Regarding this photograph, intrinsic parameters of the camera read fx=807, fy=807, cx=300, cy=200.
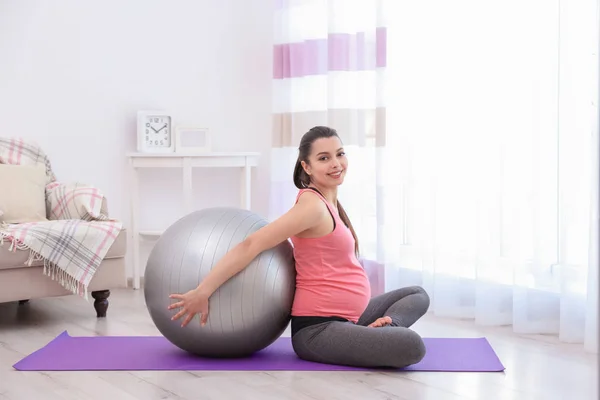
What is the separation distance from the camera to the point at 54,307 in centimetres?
369

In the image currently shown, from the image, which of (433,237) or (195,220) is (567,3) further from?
(195,220)

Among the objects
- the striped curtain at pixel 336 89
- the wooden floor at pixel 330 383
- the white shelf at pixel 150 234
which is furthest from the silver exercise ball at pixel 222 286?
the white shelf at pixel 150 234

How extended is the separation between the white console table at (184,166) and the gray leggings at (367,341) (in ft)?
5.39

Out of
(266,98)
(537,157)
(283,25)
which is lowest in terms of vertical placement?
(537,157)


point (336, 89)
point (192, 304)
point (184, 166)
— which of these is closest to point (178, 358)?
point (192, 304)

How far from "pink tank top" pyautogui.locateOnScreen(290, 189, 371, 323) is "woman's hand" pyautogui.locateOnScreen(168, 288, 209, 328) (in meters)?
0.30

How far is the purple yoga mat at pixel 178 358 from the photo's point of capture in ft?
8.05

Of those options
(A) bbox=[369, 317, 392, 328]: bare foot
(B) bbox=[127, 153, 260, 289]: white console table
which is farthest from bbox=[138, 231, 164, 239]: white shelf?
(A) bbox=[369, 317, 392, 328]: bare foot

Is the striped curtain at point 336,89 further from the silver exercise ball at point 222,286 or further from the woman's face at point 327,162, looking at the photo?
the silver exercise ball at point 222,286

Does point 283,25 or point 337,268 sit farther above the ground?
point 283,25

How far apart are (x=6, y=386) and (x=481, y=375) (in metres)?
1.37

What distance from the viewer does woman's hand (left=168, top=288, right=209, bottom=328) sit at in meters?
2.35

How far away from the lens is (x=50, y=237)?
10.3ft

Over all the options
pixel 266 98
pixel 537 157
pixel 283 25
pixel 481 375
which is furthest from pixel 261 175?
pixel 481 375
